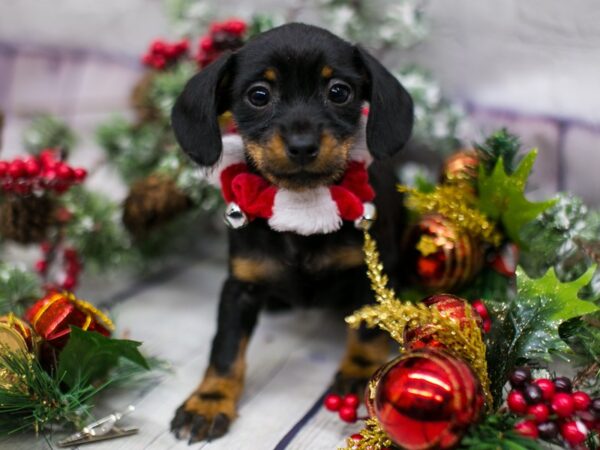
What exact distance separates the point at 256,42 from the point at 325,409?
921 mm

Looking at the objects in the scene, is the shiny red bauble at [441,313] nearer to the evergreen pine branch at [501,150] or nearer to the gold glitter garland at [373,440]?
the gold glitter garland at [373,440]

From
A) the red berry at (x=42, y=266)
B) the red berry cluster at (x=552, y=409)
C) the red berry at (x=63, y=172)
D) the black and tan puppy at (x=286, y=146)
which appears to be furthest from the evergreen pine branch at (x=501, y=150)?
the red berry at (x=42, y=266)

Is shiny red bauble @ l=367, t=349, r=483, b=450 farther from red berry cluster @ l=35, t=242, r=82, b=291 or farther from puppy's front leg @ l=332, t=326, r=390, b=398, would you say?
red berry cluster @ l=35, t=242, r=82, b=291

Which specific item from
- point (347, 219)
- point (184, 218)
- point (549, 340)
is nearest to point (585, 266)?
point (549, 340)

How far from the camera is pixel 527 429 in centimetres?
125

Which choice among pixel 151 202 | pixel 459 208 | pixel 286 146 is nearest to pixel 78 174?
pixel 151 202

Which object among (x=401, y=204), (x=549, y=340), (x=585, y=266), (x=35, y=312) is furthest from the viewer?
(x=401, y=204)

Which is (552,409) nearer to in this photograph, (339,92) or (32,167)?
(339,92)

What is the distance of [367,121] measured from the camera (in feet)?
5.27

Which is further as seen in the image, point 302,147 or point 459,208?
point 459,208

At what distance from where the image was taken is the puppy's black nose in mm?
1463

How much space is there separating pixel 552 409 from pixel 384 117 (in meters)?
0.72

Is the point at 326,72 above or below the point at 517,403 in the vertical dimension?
above

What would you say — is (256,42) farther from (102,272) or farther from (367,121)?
(102,272)
